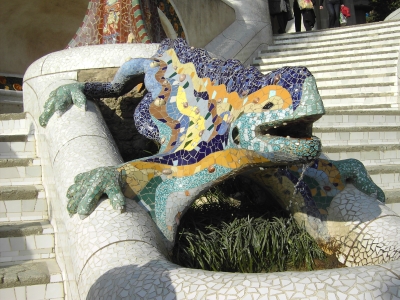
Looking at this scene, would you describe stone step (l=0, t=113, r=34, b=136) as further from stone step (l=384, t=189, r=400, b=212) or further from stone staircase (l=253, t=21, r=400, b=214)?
stone step (l=384, t=189, r=400, b=212)

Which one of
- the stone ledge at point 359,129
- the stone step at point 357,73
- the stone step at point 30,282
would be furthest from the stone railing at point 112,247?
the stone step at point 357,73

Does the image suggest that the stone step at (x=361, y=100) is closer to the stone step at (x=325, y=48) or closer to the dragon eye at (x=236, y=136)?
the stone step at (x=325, y=48)

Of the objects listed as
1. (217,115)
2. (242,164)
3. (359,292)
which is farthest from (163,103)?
(359,292)

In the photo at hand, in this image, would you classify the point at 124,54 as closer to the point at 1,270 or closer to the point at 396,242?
the point at 1,270

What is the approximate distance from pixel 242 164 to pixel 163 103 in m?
1.13

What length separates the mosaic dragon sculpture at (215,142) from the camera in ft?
9.36

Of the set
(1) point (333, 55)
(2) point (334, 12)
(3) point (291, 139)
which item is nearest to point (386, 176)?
(3) point (291, 139)

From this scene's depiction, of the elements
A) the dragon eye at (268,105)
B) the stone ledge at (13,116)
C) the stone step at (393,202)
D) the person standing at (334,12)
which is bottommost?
the stone step at (393,202)

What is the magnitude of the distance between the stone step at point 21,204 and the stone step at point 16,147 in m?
0.71

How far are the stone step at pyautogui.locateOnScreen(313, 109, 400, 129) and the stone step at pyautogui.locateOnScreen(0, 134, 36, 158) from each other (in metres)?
3.09

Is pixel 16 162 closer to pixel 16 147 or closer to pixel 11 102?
pixel 16 147

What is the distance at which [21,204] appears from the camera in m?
4.03

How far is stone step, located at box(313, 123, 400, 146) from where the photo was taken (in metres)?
5.77

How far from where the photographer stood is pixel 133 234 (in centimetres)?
294
